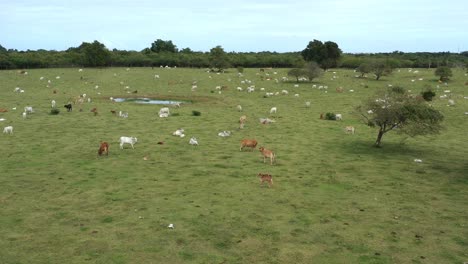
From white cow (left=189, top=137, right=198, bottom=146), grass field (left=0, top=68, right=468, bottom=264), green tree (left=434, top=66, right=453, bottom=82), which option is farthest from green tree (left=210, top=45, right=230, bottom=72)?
white cow (left=189, top=137, right=198, bottom=146)

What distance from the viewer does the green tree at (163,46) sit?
140 m

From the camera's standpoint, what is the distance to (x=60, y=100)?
48.9 metres

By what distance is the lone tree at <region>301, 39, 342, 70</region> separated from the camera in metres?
85.0

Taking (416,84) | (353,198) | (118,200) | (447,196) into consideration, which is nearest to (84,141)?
(118,200)

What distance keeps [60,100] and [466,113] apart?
135 ft

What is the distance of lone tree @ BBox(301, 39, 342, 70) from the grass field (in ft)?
164

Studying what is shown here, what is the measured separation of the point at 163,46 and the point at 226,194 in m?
128

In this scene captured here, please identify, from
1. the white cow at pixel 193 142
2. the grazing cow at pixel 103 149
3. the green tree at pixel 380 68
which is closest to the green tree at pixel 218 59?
the green tree at pixel 380 68

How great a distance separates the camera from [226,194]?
18203 millimetres

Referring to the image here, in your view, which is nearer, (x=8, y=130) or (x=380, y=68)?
(x=8, y=130)

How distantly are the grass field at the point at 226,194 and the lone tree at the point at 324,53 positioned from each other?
4998 centimetres

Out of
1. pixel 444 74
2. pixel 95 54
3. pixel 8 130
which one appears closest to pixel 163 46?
pixel 95 54

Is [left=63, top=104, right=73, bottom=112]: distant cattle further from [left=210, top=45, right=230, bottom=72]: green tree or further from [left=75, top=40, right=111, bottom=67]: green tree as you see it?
[left=75, top=40, right=111, bottom=67]: green tree

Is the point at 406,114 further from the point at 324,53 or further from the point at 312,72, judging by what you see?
the point at 324,53
